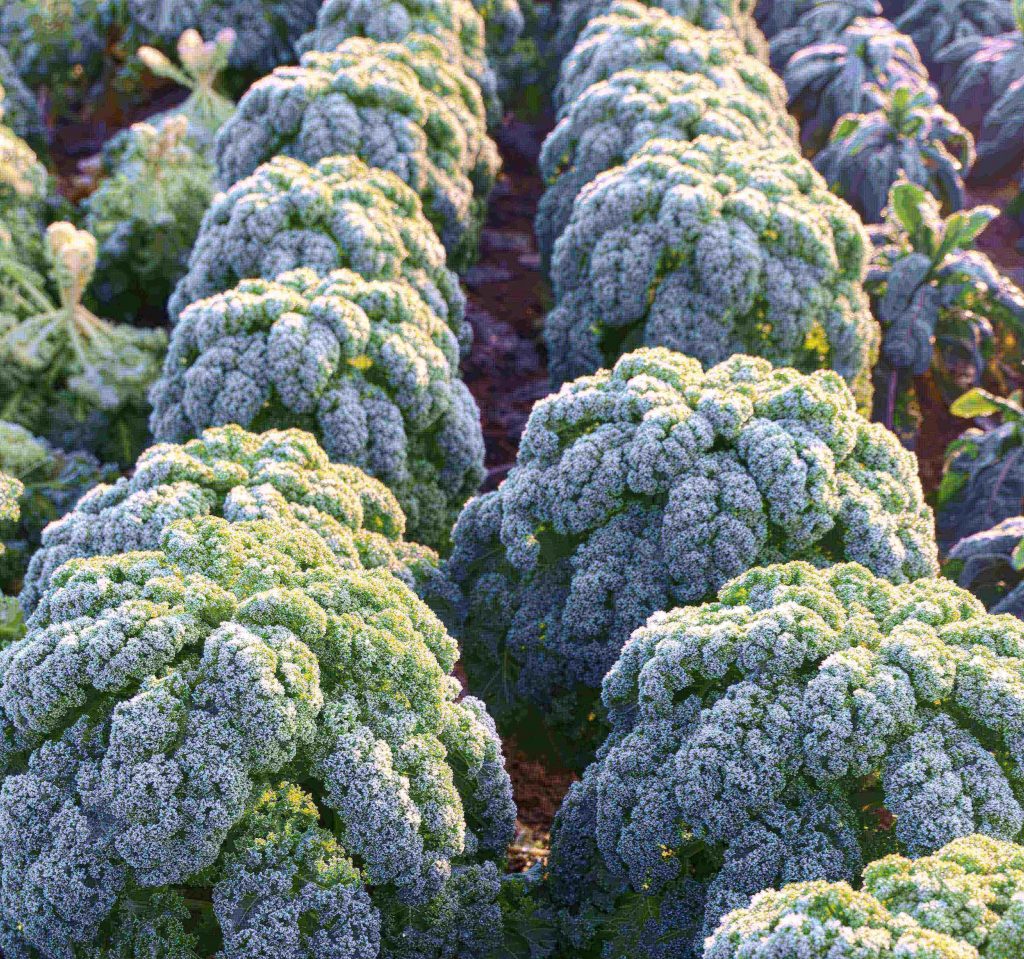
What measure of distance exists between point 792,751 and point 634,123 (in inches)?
264

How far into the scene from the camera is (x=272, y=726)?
15.4 feet

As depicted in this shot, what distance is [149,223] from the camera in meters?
11.1

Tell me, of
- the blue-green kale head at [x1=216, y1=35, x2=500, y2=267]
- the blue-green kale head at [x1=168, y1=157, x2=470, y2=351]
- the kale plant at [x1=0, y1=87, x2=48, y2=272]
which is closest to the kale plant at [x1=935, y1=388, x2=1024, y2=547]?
the blue-green kale head at [x1=168, y1=157, x2=470, y2=351]

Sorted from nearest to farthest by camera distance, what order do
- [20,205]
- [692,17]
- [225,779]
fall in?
[225,779] < [20,205] < [692,17]

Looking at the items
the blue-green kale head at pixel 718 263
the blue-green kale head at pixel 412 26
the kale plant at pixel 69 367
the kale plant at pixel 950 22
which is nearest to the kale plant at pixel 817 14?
the kale plant at pixel 950 22

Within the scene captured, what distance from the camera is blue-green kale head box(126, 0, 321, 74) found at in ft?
50.0

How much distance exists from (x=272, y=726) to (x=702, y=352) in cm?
460

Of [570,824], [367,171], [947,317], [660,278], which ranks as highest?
[367,171]

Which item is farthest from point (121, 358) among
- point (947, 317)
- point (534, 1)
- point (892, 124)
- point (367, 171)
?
point (534, 1)

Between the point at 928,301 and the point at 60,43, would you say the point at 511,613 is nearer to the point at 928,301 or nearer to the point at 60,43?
the point at 928,301

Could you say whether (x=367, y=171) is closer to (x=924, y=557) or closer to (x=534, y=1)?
(x=924, y=557)

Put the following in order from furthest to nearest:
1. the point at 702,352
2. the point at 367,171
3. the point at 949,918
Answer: the point at 367,171 → the point at 702,352 → the point at 949,918

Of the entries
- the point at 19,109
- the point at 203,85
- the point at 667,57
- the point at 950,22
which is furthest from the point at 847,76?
the point at 19,109

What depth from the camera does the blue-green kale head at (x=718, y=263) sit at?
8.27 m
